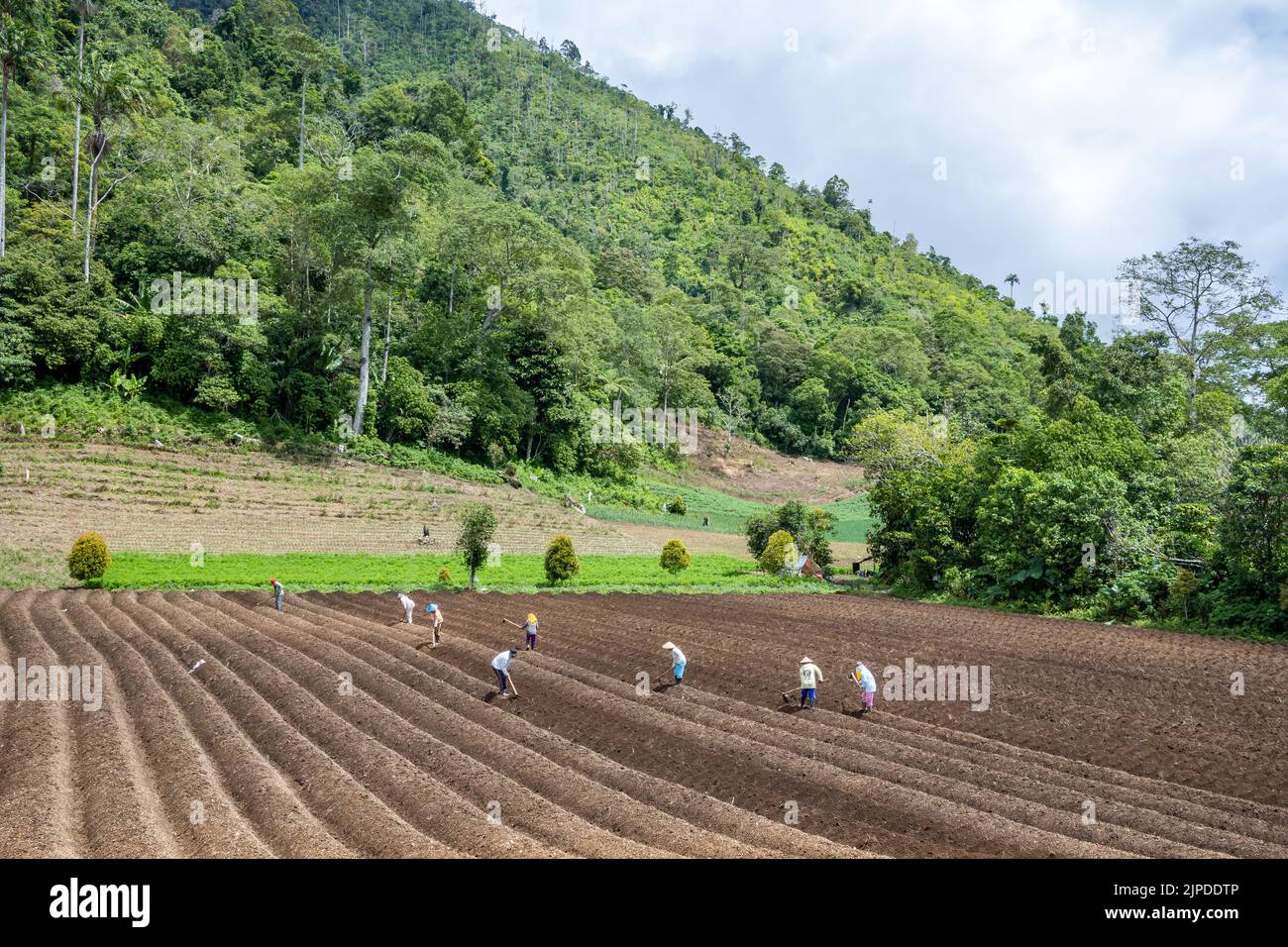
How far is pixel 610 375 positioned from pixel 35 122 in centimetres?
4241

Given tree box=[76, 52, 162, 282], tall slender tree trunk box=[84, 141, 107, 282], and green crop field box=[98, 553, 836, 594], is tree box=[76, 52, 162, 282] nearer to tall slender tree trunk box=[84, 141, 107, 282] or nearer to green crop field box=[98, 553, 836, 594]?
tall slender tree trunk box=[84, 141, 107, 282]

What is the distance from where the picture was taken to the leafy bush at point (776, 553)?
125 ft

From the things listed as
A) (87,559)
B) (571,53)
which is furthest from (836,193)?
(87,559)

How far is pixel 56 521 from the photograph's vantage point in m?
30.3

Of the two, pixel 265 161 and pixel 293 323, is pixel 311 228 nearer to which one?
pixel 293 323

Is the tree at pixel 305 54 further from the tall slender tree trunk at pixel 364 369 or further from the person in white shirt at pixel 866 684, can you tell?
the person in white shirt at pixel 866 684

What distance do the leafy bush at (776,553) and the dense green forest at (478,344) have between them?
5.24 m
